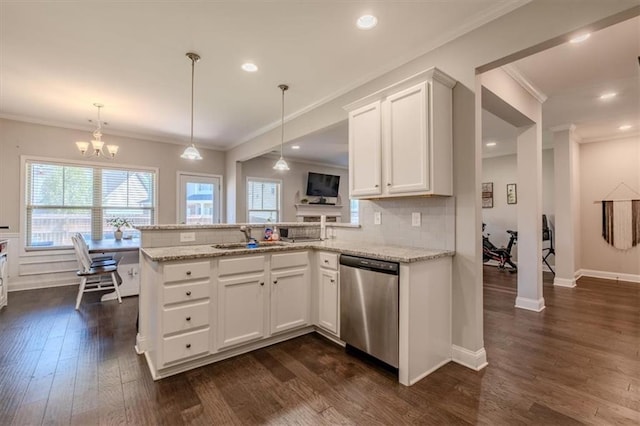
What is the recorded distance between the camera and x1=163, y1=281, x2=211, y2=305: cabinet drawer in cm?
220

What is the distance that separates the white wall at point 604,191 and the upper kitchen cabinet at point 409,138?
5.29 metres

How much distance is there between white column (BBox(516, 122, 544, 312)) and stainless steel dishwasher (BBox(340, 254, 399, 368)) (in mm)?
2683

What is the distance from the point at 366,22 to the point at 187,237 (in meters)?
2.48

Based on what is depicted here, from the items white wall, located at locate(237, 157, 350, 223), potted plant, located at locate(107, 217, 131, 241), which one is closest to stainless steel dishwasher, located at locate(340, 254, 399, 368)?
white wall, located at locate(237, 157, 350, 223)

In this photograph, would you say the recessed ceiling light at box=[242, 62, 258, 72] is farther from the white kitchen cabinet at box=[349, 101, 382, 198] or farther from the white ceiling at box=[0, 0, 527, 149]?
the white kitchen cabinet at box=[349, 101, 382, 198]

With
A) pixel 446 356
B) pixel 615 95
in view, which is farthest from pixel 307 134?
pixel 615 95

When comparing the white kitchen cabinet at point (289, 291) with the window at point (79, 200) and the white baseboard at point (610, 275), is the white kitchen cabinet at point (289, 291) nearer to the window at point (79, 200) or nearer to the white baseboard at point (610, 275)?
the window at point (79, 200)

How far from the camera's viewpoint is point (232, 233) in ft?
10.3

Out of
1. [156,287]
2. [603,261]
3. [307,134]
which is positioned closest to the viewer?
[156,287]

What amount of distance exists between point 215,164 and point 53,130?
278 centimetres

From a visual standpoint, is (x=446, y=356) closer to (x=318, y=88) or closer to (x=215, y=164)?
(x=318, y=88)

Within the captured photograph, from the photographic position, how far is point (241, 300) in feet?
8.39

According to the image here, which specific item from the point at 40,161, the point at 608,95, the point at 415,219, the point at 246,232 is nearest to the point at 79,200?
the point at 40,161

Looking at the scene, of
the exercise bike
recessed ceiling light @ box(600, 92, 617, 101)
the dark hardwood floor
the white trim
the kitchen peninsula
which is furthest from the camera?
the exercise bike
